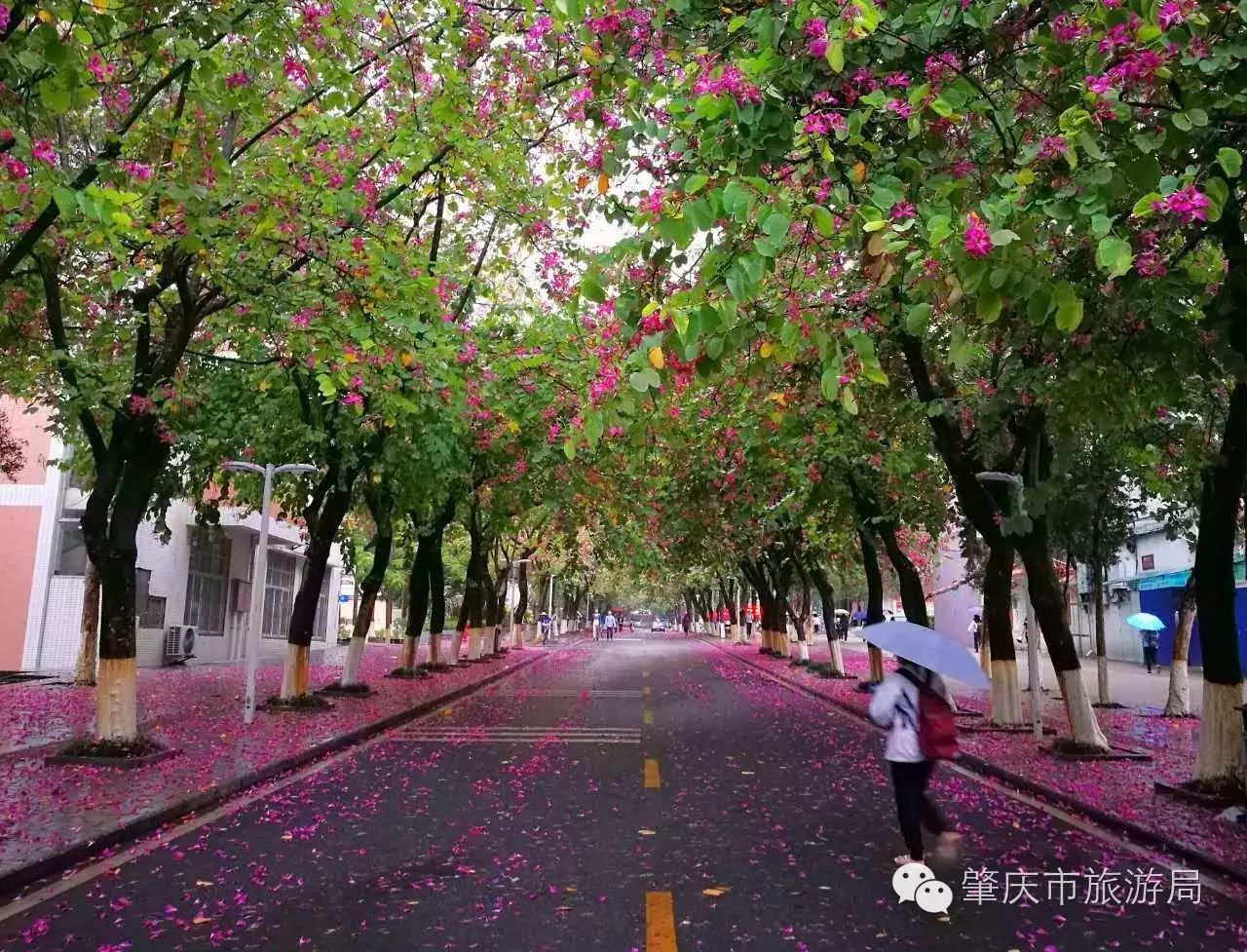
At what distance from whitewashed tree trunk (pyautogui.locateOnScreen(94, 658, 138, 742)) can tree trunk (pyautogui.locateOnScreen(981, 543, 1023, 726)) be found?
11.5 metres

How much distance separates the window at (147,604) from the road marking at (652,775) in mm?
20198

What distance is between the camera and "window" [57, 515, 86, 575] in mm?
25125

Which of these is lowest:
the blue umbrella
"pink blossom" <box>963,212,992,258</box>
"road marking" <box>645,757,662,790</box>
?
"road marking" <box>645,757,662,790</box>

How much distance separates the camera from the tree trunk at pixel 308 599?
16.4 m

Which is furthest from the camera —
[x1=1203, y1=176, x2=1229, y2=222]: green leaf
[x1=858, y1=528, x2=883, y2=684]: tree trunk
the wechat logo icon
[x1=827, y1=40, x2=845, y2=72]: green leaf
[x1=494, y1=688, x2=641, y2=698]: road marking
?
[x1=494, y1=688, x2=641, y2=698]: road marking

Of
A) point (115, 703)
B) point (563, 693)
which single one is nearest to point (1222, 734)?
point (115, 703)

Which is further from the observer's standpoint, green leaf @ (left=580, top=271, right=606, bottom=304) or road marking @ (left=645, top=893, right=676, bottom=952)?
road marking @ (left=645, top=893, right=676, bottom=952)

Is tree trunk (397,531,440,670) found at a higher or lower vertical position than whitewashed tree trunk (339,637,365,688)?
higher

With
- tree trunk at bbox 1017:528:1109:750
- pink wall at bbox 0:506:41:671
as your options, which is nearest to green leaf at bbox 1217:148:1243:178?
tree trunk at bbox 1017:528:1109:750

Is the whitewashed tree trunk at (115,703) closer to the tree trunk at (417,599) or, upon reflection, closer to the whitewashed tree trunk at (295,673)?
the whitewashed tree trunk at (295,673)

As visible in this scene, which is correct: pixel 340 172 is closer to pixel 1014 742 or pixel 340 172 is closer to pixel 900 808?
pixel 900 808

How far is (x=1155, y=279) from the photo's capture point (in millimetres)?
6672

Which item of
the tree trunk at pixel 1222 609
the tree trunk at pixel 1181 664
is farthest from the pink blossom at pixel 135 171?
the tree trunk at pixel 1181 664

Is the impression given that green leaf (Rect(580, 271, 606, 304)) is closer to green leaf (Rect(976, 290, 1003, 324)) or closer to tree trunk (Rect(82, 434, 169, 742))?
green leaf (Rect(976, 290, 1003, 324))
